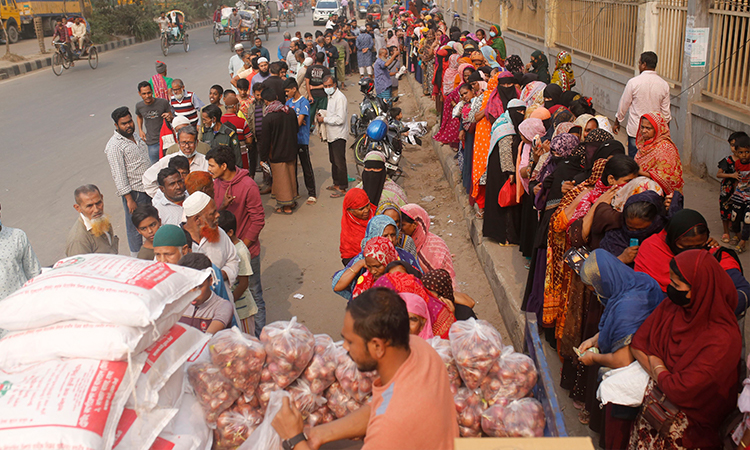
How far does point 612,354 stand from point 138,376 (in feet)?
7.22

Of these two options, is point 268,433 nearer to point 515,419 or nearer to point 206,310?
point 515,419

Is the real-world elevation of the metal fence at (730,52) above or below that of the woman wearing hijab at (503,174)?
above

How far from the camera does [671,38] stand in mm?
7949

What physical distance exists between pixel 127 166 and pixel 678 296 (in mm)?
4955

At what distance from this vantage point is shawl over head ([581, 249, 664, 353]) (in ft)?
9.57

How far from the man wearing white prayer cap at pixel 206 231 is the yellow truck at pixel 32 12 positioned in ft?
77.5

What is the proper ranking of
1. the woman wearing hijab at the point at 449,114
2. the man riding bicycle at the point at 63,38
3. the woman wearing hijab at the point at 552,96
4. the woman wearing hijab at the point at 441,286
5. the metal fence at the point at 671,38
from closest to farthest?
the woman wearing hijab at the point at 441,286 → the woman wearing hijab at the point at 552,96 → the metal fence at the point at 671,38 → the woman wearing hijab at the point at 449,114 → the man riding bicycle at the point at 63,38

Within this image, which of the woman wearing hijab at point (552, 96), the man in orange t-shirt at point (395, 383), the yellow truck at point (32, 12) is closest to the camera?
the man in orange t-shirt at point (395, 383)

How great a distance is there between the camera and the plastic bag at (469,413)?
223 centimetres

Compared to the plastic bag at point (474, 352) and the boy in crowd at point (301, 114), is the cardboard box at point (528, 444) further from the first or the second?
the boy in crowd at point (301, 114)

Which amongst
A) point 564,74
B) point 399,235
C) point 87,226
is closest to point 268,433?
point 399,235

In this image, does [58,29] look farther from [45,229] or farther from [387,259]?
[387,259]

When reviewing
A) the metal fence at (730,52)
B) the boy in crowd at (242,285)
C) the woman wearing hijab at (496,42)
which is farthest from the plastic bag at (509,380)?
the woman wearing hijab at (496,42)

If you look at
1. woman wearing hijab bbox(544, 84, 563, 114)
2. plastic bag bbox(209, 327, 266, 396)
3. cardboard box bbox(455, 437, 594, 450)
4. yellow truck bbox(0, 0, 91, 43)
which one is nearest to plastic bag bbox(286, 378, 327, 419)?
plastic bag bbox(209, 327, 266, 396)
